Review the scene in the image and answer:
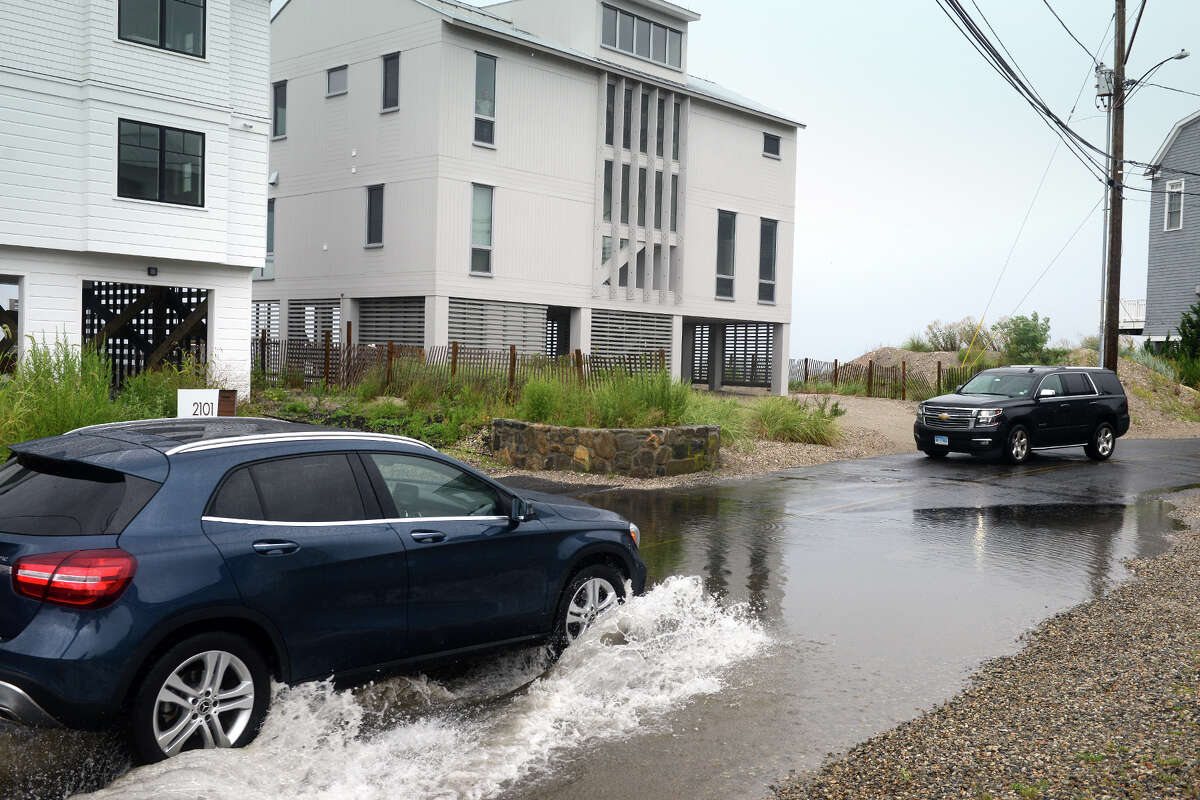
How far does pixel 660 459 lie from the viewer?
54.0 feet

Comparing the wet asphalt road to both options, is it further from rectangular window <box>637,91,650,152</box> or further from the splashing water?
rectangular window <box>637,91,650,152</box>

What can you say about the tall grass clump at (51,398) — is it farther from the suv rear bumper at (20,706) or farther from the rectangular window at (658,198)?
the rectangular window at (658,198)

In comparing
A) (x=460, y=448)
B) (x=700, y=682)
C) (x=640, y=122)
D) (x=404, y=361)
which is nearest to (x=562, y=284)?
(x=640, y=122)

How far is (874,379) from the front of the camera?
4156cm

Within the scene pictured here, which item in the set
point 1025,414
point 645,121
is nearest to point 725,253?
point 645,121

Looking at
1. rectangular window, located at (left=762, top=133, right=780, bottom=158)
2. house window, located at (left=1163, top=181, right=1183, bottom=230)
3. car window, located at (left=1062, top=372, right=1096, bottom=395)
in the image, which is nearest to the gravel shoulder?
car window, located at (left=1062, top=372, right=1096, bottom=395)

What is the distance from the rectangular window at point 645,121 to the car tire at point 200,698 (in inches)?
1182

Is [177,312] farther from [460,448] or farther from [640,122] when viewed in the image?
[640,122]

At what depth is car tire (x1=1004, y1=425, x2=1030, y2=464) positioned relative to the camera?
20094 millimetres

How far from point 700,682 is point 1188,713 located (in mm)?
2620

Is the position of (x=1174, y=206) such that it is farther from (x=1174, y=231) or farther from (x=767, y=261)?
(x=767, y=261)

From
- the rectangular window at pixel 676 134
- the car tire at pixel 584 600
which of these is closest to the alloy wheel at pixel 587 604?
the car tire at pixel 584 600

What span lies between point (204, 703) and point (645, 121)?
101 ft

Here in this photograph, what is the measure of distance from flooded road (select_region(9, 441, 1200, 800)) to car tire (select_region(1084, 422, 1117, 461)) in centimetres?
883
